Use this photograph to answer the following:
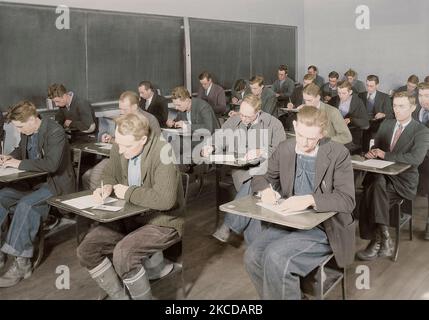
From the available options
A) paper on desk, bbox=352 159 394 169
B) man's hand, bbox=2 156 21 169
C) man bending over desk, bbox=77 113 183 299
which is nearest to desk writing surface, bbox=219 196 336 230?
man bending over desk, bbox=77 113 183 299

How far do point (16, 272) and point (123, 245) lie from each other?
1.34 metres

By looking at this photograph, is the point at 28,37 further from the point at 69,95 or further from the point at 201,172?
the point at 201,172

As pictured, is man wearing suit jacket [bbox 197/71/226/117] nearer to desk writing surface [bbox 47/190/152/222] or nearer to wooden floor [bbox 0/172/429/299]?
wooden floor [bbox 0/172/429/299]

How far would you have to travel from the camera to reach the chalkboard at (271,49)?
9750 millimetres

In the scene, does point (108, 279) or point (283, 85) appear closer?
point (108, 279)

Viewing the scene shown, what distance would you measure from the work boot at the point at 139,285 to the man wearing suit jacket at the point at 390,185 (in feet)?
6.51

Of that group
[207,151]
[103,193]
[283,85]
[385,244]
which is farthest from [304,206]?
[283,85]

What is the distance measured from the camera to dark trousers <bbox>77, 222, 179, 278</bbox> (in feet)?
9.50

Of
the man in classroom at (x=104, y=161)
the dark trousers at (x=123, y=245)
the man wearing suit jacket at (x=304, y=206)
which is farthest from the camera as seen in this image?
the man in classroom at (x=104, y=161)

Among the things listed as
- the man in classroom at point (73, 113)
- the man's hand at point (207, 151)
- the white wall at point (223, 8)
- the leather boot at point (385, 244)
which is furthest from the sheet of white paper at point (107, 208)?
the white wall at point (223, 8)

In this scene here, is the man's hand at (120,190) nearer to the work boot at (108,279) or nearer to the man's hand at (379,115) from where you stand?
the work boot at (108,279)

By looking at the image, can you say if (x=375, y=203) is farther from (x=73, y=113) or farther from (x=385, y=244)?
(x=73, y=113)

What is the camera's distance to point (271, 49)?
1033 centimetres
